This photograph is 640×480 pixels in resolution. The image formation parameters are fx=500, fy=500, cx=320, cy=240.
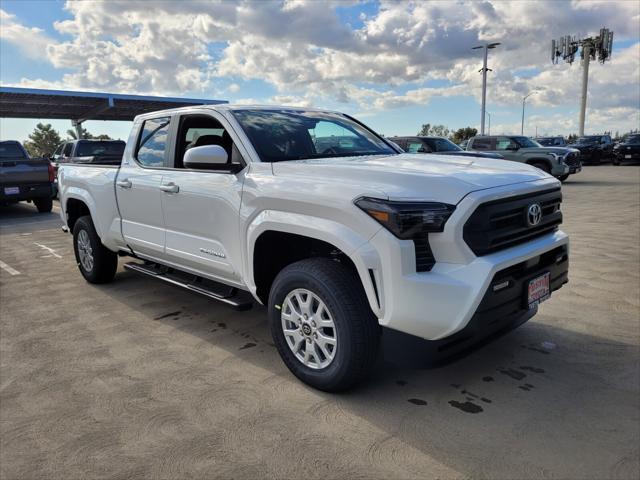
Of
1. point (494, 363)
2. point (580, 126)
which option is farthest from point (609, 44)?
point (494, 363)

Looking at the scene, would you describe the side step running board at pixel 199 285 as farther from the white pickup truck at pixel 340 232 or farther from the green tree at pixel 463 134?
the green tree at pixel 463 134

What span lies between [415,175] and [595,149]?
2924cm

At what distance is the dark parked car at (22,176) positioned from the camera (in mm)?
11875

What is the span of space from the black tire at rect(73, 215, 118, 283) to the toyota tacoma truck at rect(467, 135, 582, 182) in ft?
44.8

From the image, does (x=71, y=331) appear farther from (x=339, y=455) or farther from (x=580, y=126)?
(x=580, y=126)

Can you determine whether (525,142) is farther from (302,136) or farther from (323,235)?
(323,235)

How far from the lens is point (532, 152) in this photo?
1597cm

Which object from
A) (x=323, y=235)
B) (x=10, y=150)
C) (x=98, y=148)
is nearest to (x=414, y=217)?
(x=323, y=235)

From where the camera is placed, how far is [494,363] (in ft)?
11.4

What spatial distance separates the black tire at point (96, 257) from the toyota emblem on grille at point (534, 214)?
4437 mm

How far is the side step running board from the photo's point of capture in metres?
3.70

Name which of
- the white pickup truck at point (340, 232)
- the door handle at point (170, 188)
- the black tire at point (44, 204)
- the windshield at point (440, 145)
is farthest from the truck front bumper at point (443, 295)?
the black tire at point (44, 204)

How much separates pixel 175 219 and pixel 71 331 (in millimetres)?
1368

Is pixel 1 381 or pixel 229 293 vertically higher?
pixel 229 293
